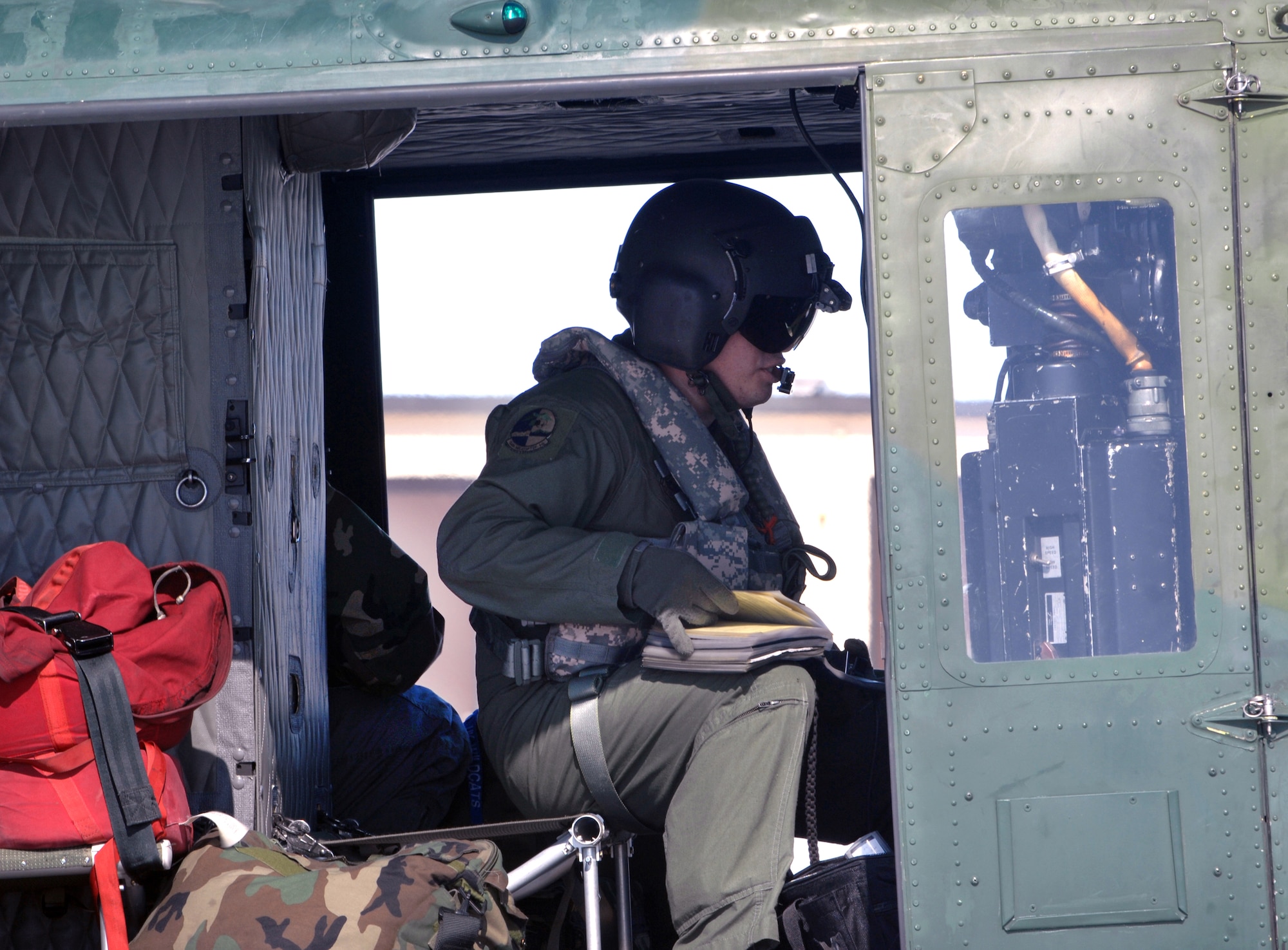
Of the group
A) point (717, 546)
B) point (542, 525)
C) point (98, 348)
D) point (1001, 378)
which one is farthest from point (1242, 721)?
point (98, 348)

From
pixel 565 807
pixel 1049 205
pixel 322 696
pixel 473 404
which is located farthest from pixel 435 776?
pixel 473 404

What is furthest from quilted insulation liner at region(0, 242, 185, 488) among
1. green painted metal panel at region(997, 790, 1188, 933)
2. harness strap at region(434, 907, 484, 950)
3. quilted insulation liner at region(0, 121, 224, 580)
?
green painted metal panel at region(997, 790, 1188, 933)

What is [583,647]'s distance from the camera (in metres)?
2.78

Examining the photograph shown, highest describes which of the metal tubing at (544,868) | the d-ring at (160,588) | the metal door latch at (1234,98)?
the metal door latch at (1234,98)

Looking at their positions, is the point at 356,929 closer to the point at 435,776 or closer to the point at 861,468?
the point at 435,776

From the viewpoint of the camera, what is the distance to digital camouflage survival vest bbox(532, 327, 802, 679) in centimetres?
279

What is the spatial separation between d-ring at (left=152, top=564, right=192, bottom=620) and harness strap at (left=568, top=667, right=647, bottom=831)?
79cm

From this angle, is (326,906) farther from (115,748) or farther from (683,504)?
(683,504)

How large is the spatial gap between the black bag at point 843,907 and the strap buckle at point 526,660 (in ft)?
2.26

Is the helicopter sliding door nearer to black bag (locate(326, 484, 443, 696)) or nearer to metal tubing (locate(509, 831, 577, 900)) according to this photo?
metal tubing (locate(509, 831, 577, 900))

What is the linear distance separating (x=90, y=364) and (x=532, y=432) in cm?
99

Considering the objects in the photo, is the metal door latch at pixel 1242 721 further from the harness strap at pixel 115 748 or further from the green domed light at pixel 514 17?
the harness strap at pixel 115 748

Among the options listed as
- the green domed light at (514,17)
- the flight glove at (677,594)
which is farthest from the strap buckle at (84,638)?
the green domed light at (514,17)

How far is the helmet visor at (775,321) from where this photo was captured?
10.3ft
